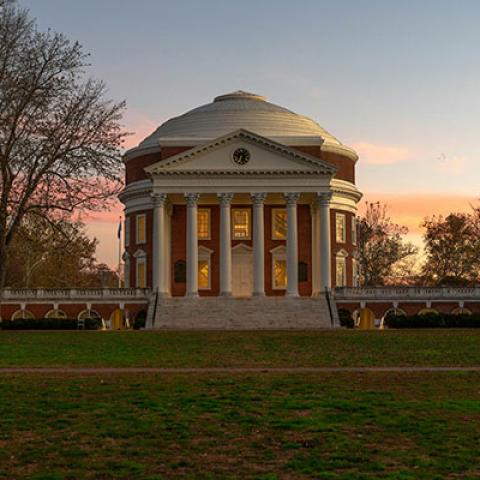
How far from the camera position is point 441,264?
105 m

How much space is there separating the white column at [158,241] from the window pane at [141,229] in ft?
31.2

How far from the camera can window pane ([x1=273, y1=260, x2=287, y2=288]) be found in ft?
235

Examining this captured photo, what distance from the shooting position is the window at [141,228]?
3009 inches

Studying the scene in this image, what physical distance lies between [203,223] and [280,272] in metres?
7.40

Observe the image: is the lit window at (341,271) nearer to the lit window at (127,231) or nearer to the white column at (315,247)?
the white column at (315,247)

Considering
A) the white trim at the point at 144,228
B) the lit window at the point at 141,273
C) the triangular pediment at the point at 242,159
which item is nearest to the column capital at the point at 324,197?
the triangular pediment at the point at 242,159

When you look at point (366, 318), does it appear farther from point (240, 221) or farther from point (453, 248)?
point (453, 248)

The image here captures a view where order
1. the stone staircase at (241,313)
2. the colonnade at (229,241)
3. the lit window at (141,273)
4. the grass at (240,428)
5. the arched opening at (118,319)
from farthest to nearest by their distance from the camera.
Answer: the lit window at (141,273), the arched opening at (118,319), the colonnade at (229,241), the stone staircase at (241,313), the grass at (240,428)

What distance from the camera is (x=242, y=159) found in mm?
66500

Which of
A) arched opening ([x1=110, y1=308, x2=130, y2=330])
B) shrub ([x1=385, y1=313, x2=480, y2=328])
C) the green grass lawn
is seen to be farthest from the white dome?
the green grass lawn

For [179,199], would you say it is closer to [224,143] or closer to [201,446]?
[224,143]

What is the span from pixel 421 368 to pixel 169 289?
44.8 metres

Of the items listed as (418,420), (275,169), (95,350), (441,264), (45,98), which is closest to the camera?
(418,420)

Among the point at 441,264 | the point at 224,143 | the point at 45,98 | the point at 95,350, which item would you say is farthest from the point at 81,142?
the point at 441,264
